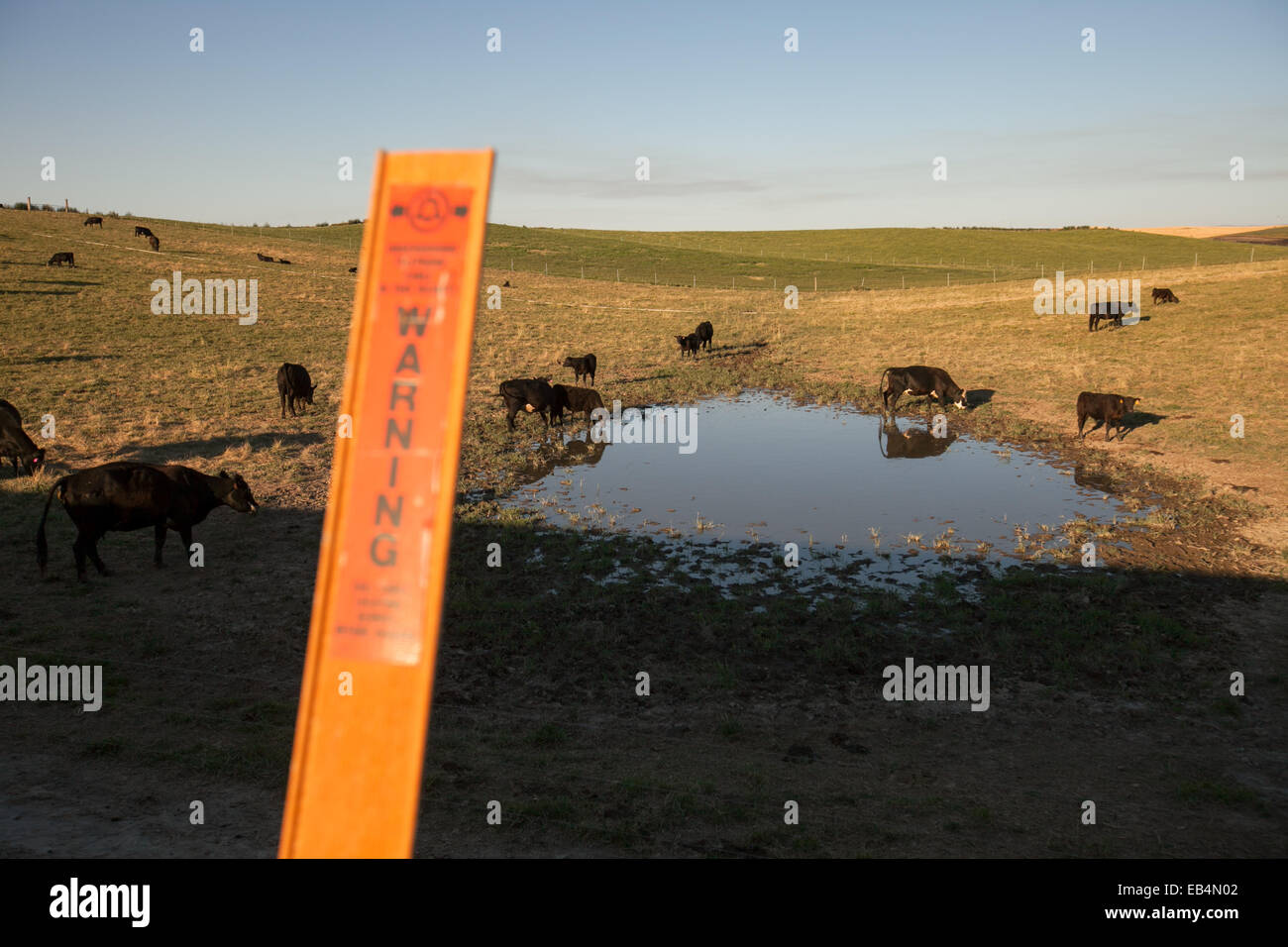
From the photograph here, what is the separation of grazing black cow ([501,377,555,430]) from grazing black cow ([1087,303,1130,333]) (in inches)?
918

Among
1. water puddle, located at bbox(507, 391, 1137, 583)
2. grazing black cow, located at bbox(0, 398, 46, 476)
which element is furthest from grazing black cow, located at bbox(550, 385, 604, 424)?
grazing black cow, located at bbox(0, 398, 46, 476)

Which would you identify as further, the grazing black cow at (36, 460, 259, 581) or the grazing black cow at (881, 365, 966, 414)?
the grazing black cow at (881, 365, 966, 414)

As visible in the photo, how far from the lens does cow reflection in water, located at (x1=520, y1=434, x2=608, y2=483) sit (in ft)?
58.2

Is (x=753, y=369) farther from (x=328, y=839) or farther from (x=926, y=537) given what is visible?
(x=328, y=839)

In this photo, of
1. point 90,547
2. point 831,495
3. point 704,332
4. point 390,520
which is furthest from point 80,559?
point 704,332

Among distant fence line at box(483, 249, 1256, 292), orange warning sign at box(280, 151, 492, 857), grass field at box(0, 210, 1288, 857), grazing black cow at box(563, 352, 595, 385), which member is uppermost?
distant fence line at box(483, 249, 1256, 292)

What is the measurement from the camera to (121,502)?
11172 millimetres

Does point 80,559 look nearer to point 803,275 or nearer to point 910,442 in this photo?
point 910,442

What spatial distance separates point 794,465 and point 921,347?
17693 millimetres

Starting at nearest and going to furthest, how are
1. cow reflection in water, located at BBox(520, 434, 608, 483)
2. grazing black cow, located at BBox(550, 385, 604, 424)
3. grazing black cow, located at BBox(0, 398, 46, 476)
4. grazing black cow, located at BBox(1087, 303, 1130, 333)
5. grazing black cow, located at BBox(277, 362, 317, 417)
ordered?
grazing black cow, located at BBox(0, 398, 46, 476) < cow reflection in water, located at BBox(520, 434, 608, 483) < grazing black cow, located at BBox(277, 362, 317, 417) < grazing black cow, located at BBox(550, 385, 604, 424) < grazing black cow, located at BBox(1087, 303, 1130, 333)

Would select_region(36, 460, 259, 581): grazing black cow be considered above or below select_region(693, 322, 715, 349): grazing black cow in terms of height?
below

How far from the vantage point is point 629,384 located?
27.4 m

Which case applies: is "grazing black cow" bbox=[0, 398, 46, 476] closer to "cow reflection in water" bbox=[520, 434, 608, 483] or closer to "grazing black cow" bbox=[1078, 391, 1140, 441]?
"cow reflection in water" bbox=[520, 434, 608, 483]
